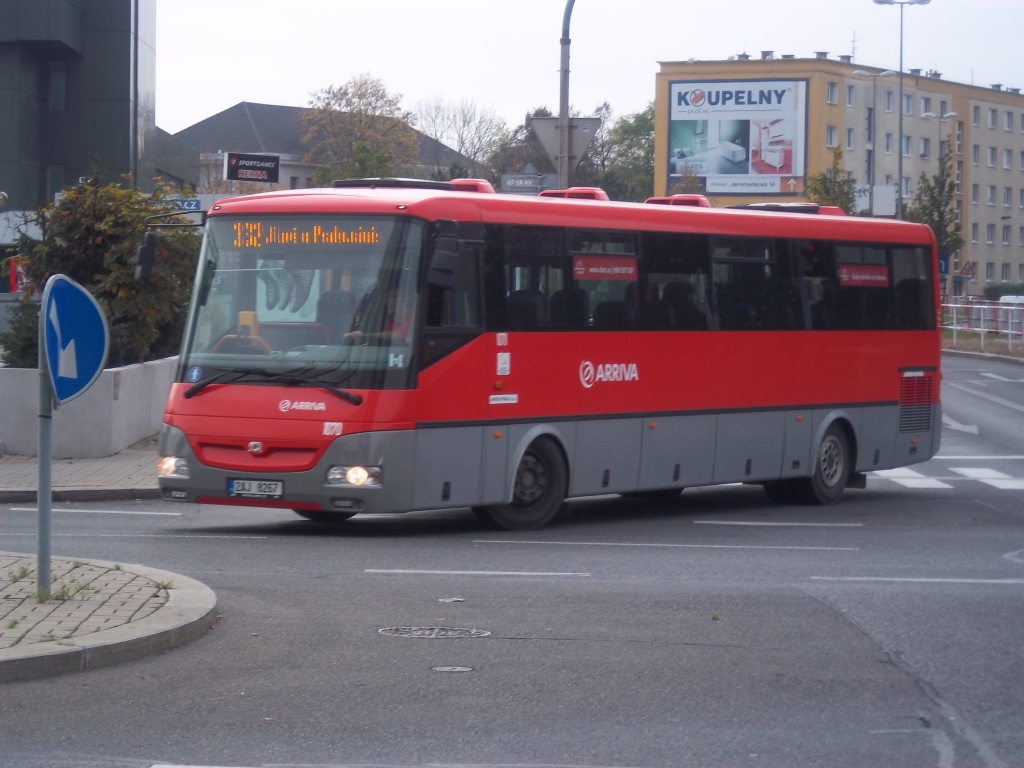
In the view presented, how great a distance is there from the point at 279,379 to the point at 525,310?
7.51 feet

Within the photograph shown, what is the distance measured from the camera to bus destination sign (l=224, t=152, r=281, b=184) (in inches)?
1087

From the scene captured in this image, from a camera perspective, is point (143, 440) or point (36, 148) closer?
point (143, 440)

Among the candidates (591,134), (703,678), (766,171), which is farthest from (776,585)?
(766,171)

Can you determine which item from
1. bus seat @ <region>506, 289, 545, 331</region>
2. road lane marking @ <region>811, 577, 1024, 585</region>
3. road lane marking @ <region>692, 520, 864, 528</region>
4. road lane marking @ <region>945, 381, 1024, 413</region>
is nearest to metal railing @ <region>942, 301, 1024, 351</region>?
road lane marking @ <region>945, 381, 1024, 413</region>

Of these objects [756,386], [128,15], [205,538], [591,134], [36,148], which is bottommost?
[205,538]

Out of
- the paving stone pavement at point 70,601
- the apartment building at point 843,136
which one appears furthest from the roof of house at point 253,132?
the paving stone pavement at point 70,601

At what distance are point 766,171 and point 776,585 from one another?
79.2 metres

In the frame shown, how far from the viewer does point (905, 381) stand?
57.2 ft

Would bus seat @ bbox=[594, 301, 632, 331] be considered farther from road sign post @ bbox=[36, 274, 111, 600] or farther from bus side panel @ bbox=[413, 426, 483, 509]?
road sign post @ bbox=[36, 274, 111, 600]

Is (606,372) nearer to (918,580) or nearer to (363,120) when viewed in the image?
(918,580)

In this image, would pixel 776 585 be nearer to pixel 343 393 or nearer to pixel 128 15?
pixel 343 393

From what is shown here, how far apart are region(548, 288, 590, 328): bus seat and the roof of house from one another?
98.1 m

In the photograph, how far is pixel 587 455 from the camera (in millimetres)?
13500

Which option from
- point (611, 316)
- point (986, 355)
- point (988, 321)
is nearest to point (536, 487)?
point (611, 316)
